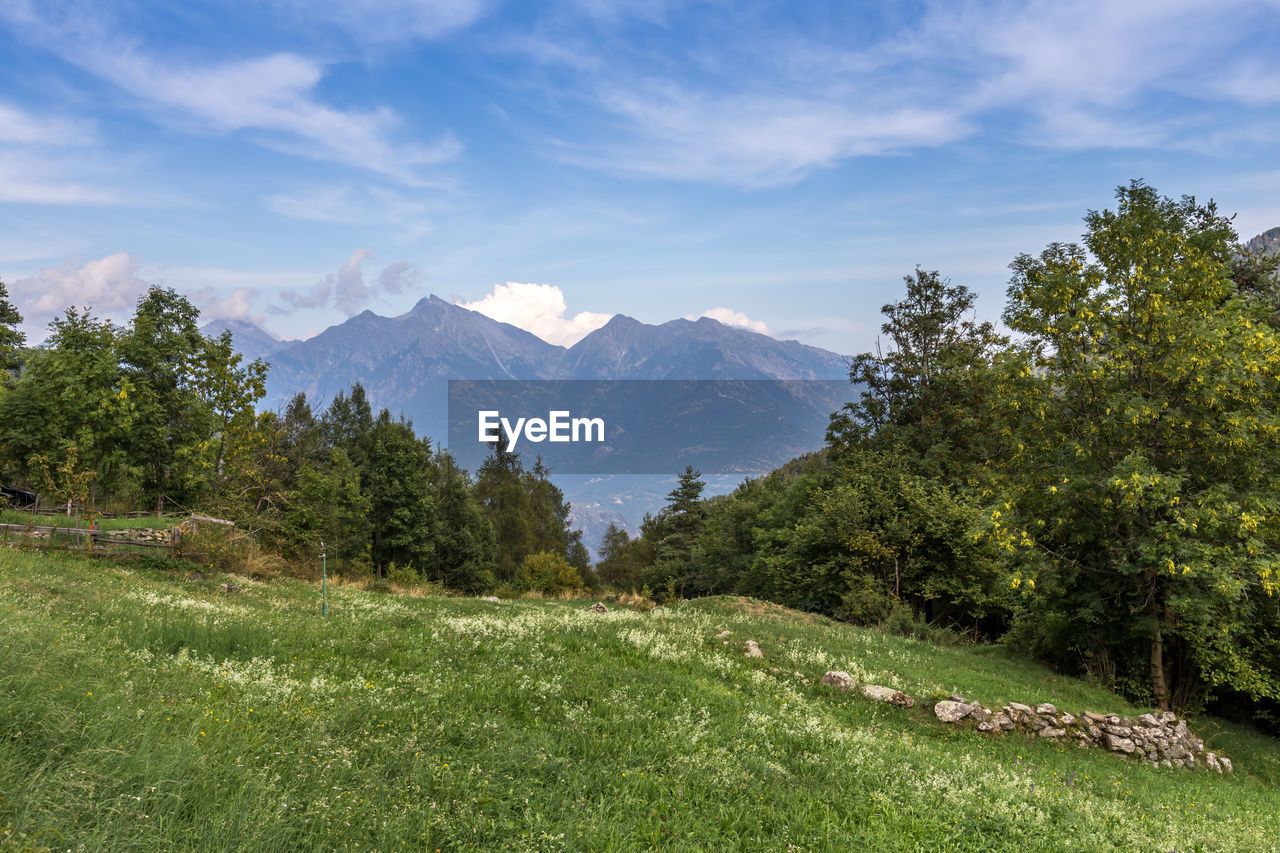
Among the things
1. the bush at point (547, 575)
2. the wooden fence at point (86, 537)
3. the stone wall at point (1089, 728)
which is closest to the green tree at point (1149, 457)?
the stone wall at point (1089, 728)

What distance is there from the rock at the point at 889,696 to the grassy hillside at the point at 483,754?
412 millimetres

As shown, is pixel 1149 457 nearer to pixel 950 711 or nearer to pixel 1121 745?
pixel 1121 745

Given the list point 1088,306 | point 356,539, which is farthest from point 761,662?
point 356,539

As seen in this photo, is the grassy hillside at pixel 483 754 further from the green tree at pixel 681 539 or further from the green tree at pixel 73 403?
the green tree at pixel 681 539

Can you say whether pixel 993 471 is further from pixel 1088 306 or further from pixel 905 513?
pixel 905 513

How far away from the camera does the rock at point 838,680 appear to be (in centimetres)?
1628

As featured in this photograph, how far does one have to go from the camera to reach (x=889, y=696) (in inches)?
624

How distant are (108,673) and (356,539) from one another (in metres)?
59.7

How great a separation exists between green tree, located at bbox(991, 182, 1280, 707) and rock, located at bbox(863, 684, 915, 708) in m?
6.09

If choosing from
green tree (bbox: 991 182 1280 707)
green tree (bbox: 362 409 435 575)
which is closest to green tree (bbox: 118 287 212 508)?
green tree (bbox: 362 409 435 575)

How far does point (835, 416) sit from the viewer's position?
4612cm

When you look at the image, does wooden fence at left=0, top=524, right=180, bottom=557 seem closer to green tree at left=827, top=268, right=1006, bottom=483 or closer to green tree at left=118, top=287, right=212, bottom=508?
green tree at left=118, top=287, right=212, bottom=508

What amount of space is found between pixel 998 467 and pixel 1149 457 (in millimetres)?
6316

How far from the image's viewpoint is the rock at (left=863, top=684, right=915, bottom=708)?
15703 millimetres
